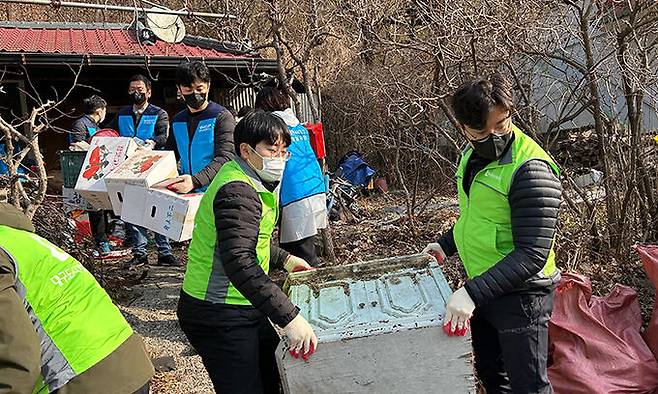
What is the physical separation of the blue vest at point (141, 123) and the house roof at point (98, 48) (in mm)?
2572

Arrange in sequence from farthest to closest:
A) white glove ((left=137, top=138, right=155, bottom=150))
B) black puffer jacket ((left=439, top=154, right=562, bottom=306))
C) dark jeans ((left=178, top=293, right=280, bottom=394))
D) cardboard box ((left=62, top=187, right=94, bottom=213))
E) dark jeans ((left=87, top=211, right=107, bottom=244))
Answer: dark jeans ((left=87, top=211, right=107, bottom=244))
cardboard box ((left=62, top=187, right=94, bottom=213))
white glove ((left=137, top=138, right=155, bottom=150))
dark jeans ((left=178, top=293, right=280, bottom=394))
black puffer jacket ((left=439, top=154, right=562, bottom=306))

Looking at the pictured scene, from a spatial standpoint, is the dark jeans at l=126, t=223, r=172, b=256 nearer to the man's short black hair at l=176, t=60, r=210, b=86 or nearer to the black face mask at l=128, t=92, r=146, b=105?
the black face mask at l=128, t=92, r=146, b=105

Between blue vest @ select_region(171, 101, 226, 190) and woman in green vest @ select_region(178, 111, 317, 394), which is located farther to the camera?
blue vest @ select_region(171, 101, 226, 190)

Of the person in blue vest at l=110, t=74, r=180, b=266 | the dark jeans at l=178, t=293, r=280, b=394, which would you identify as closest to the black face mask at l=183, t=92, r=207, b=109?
the person in blue vest at l=110, t=74, r=180, b=266

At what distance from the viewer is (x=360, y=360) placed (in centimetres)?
188

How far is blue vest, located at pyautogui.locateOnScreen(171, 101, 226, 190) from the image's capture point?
3951 millimetres

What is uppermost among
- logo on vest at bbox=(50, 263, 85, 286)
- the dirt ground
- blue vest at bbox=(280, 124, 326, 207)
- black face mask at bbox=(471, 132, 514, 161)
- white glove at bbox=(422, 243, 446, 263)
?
black face mask at bbox=(471, 132, 514, 161)

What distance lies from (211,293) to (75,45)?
7.90 meters

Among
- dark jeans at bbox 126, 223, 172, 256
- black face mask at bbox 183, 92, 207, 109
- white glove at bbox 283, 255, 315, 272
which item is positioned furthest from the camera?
dark jeans at bbox 126, 223, 172, 256

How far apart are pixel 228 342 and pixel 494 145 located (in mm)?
1169

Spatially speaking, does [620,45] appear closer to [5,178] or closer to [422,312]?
[422,312]

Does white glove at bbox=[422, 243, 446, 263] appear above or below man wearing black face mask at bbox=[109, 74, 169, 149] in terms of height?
below

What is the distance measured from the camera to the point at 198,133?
4.00 meters

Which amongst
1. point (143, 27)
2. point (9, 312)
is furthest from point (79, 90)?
point (9, 312)
